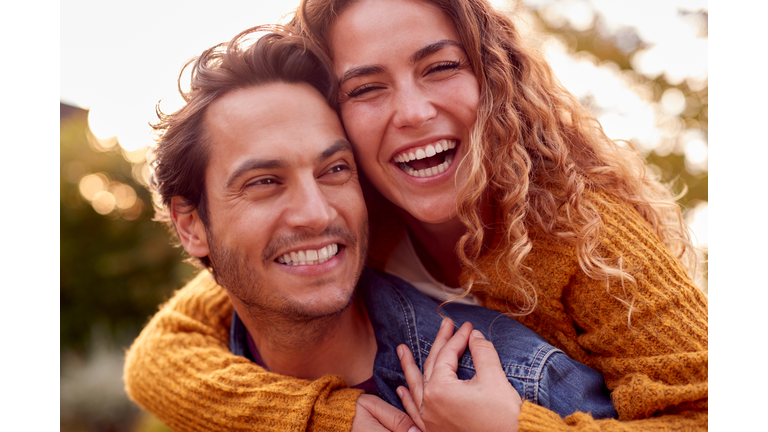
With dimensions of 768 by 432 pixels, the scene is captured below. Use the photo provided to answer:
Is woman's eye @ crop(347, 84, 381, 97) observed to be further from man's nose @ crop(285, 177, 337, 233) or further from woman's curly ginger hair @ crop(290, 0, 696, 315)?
man's nose @ crop(285, 177, 337, 233)

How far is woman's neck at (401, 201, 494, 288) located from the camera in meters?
2.63

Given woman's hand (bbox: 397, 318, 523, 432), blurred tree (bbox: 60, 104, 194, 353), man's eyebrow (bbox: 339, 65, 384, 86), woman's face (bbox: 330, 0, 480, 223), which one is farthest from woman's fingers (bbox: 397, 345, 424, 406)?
blurred tree (bbox: 60, 104, 194, 353)

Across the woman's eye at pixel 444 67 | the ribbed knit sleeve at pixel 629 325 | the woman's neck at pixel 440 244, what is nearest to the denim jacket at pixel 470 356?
the ribbed knit sleeve at pixel 629 325

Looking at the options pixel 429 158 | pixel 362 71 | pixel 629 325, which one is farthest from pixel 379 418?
pixel 362 71

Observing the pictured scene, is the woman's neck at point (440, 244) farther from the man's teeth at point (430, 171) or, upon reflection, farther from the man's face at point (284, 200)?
the man's face at point (284, 200)

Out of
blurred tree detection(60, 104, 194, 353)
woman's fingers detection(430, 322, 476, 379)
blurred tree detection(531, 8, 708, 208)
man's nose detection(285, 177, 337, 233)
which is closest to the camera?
woman's fingers detection(430, 322, 476, 379)

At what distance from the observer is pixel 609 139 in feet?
8.63

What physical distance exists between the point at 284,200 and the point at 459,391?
105cm

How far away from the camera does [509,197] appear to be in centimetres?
226

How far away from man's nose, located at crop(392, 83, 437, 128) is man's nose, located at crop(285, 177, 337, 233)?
47 cm

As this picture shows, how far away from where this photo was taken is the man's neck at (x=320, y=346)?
2.45 meters

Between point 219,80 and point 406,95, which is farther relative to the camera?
point 219,80

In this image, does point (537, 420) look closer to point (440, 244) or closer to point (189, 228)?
point (440, 244)

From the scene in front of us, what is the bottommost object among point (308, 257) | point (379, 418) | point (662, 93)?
point (379, 418)
